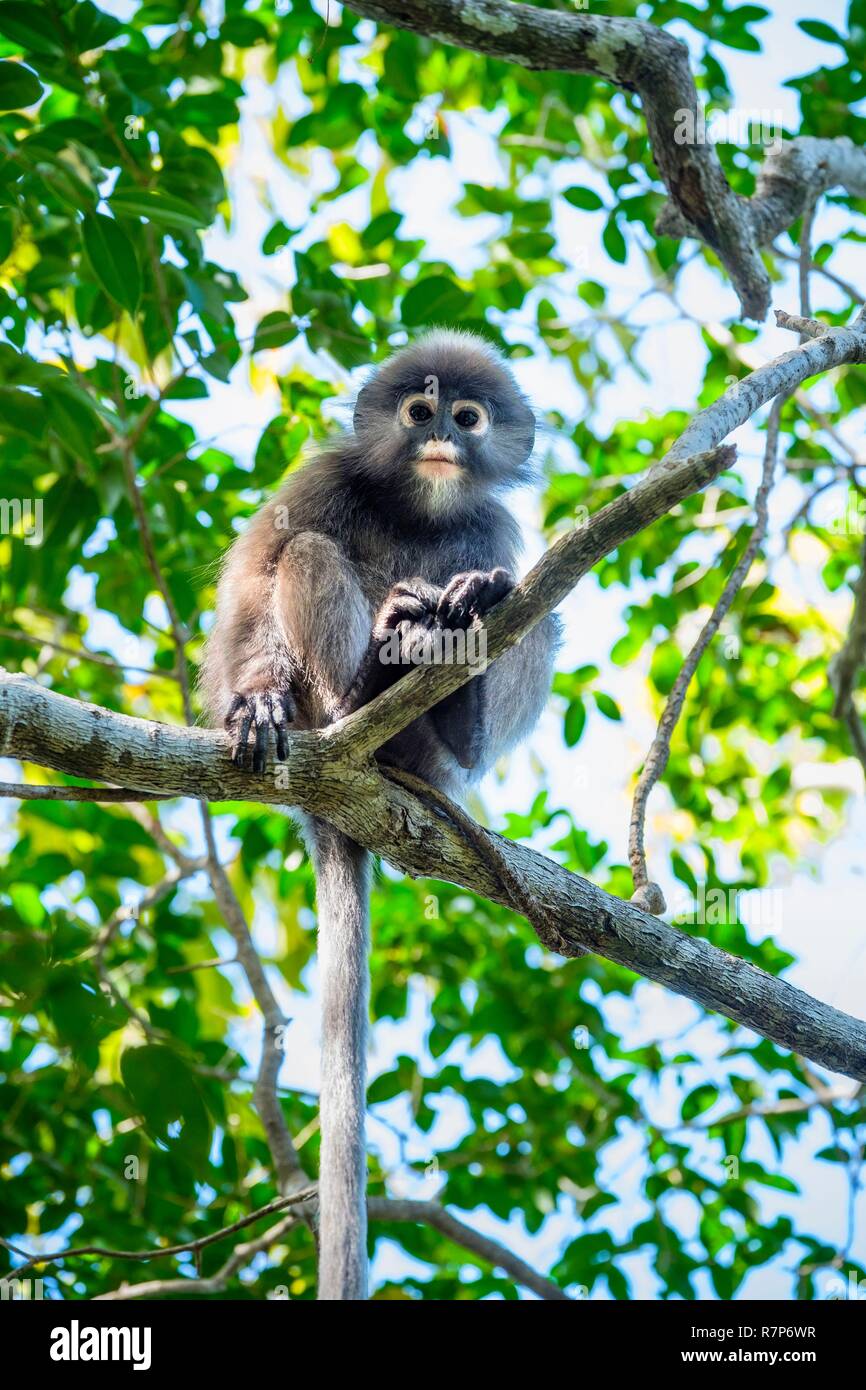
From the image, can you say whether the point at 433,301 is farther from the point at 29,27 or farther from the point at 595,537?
the point at 595,537

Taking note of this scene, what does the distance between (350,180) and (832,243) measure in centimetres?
202

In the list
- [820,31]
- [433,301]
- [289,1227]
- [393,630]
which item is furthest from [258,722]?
[820,31]

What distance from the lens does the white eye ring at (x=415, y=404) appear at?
14.0ft

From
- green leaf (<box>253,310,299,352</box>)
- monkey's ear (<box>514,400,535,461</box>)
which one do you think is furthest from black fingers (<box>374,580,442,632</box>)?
green leaf (<box>253,310,299,352</box>)

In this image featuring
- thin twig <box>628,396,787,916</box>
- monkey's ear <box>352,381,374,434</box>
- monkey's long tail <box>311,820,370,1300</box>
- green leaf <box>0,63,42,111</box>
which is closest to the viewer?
monkey's long tail <box>311,820,370,1300</box>

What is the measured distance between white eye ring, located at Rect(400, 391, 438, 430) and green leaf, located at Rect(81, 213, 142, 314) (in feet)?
3.37

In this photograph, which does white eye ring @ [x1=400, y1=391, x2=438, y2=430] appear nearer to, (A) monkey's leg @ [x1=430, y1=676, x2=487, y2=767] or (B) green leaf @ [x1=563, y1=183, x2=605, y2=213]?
(A) monkey's leg @ [x1=430, y1=676, x2=487, y2=767]

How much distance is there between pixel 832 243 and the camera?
5359 millimetres

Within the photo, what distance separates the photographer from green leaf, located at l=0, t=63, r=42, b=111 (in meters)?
3.61

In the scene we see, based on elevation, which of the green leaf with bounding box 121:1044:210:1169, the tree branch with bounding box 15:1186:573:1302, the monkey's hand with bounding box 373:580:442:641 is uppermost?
the monkey's hand with bounding box 373:580:442:641

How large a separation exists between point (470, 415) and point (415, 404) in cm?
19

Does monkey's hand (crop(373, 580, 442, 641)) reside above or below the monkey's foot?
above

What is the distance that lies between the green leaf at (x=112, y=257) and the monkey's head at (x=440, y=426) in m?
1.02
